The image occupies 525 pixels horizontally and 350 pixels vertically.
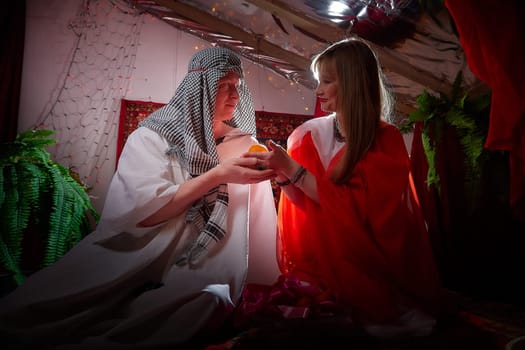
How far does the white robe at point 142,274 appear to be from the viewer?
983 millimetres

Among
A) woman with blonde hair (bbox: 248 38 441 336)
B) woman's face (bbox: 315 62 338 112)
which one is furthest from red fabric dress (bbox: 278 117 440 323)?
woman's face (bbox: 315 62 338 112)

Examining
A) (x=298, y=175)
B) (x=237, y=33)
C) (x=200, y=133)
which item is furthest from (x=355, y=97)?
(x=237, y=33)

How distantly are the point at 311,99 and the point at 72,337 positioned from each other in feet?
9.51

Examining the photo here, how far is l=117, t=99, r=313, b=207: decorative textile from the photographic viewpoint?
109 inches

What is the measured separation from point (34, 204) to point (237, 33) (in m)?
2.18

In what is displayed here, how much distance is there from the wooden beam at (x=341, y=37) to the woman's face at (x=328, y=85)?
123 centimetres

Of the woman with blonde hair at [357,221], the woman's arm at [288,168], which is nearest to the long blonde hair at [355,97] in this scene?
the woman with blonde hair at [357,221]

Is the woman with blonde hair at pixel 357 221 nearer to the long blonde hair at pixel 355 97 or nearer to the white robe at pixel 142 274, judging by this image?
the long blonde hair at pixel 355 97

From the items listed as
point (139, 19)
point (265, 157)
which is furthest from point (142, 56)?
point (265, 157)

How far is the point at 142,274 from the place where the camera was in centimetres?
121

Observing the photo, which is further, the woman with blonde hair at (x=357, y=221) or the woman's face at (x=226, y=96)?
the woman's face at (x=226, y=96)

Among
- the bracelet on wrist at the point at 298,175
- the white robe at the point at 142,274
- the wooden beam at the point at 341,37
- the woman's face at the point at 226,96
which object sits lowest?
the white robe at the point at 142,274

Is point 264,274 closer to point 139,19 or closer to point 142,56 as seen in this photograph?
point 142,56

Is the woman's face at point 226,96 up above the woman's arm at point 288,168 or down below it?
above
